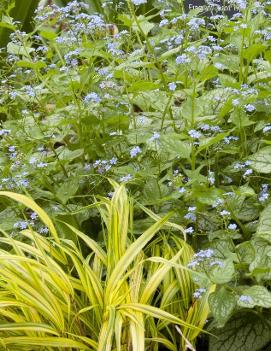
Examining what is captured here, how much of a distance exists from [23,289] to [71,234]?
340 mm

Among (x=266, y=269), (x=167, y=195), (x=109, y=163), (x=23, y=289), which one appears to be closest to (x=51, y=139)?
(x=109, y=163)

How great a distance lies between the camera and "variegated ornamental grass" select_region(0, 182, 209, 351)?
5.57 ft

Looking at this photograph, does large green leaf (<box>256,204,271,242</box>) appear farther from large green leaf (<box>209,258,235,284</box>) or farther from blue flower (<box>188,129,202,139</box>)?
blue flower (<box>188,129,202,139</box>)

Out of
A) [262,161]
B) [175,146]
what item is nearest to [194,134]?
[175,146]

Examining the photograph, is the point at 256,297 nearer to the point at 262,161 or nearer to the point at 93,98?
the point at 262,161

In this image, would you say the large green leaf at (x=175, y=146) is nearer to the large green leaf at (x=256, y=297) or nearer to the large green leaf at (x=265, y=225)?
the large green leaf at (x=265, y=225)

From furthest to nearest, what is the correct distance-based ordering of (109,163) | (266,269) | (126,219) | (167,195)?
(109,163)
(167,195)
(126,219)
(266,269)

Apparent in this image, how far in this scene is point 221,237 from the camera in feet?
6.13

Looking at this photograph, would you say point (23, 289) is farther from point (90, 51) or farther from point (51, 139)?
point (90, 51)

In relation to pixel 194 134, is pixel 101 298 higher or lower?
lower

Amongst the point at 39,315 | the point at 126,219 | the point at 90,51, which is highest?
the point at 90,51

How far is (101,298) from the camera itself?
1814 mm

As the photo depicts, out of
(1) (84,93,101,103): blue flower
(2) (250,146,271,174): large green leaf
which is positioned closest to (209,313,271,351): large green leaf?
(2) (250,146,271,174): large green leaf

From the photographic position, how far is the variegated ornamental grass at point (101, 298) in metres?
1.70
